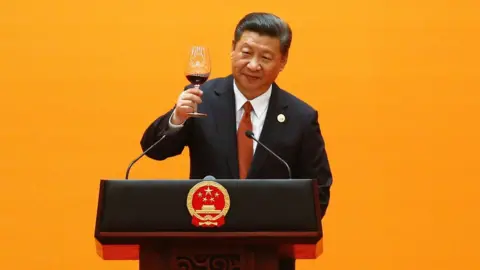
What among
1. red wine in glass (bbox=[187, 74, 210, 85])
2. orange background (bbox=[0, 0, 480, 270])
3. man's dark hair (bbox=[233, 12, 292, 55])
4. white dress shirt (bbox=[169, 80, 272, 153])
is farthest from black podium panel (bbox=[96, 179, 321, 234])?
orange background (bbox=[0, 0, 480, 270])

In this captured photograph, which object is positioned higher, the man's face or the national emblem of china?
the man's face

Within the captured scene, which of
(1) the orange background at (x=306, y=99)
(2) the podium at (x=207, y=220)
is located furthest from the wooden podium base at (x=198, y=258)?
(1) the orange background at (x=306, y=99)

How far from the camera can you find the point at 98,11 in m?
3.16

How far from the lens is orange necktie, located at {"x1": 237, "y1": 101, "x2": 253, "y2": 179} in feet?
7.54

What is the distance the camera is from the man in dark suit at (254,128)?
2.29m

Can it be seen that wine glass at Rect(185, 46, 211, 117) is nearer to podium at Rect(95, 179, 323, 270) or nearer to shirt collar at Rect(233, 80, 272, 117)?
shirt collar at Rect(233, 80, 272, 117)

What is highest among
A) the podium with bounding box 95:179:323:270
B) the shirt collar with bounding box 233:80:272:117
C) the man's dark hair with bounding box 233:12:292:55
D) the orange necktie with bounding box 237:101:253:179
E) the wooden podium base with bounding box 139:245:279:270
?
the man's dark hair with bounding box 233:12:292:55

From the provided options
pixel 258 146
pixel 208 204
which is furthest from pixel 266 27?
pixel 208 204

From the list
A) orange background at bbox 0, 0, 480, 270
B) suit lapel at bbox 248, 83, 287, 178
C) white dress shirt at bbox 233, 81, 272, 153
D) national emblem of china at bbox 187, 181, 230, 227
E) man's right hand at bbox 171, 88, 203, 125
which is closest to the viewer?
national emblem of china at bbox 187, 181, 230, 227

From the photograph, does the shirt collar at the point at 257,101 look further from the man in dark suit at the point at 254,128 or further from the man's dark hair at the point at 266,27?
the man's dark hair at the point at 266,27

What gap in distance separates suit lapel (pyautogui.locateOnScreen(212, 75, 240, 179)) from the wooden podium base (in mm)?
465

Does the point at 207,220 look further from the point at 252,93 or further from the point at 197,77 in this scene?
the point at 252,93

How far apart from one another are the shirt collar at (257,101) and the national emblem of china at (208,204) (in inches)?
24.1

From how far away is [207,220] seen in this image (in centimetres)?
178
